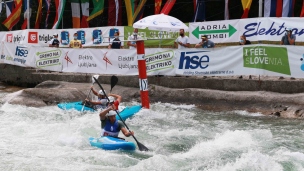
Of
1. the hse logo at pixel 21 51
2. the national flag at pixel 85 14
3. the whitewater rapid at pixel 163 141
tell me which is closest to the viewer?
the whitewater rapid at pixel 163 141

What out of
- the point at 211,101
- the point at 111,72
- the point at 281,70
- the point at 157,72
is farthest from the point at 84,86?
the point at 281,70

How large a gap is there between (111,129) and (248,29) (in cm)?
719

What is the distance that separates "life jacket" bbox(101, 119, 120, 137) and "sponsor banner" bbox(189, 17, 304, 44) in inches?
268

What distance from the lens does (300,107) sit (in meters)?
14.5

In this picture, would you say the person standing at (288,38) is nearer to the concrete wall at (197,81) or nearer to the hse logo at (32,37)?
the concrete wall at (197,81)

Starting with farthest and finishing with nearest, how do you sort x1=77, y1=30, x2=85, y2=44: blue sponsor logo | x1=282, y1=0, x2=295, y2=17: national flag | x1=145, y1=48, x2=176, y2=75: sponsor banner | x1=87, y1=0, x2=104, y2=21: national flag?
x1=87, y1=0, x2=104, y2=21: national flag, x1=77, y1=30, x2=85, y2=44: blue sponsor logo, x1=282, y1=0, x2=295, y2=17: national flag, x1=145, y1=48, x2=176, y2=75: sponsor banner

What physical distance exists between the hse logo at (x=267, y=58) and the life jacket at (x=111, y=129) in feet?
19.3

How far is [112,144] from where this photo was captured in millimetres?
11070

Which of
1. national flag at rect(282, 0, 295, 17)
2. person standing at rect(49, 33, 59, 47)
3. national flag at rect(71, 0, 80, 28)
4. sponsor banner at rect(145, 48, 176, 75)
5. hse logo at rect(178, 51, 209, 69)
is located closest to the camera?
hse logo at rect(178, 51, 209, 69)

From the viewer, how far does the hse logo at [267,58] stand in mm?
15492

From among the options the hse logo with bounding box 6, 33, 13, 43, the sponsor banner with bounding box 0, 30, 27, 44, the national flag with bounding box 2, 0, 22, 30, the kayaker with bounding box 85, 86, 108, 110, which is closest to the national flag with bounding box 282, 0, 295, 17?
the kayaker with bounding box 85, 86, 108, 110

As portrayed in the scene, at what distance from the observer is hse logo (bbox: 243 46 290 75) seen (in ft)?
50.8

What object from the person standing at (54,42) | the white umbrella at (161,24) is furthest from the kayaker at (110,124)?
the person standing at (54,42)

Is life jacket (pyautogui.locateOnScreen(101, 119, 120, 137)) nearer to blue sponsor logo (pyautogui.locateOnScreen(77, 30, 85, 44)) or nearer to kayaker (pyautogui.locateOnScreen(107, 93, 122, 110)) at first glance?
kayaker (pyautogui.locateOnScreen(107, 93, 122, 110))
